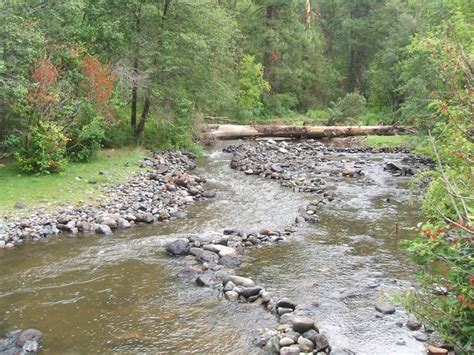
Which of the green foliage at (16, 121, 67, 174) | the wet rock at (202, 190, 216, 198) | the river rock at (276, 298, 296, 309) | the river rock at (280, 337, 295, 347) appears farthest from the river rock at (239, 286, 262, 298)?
the green foliage at (16, 121, 67, 174)

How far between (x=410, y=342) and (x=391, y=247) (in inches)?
182

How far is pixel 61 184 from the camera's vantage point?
15.4m

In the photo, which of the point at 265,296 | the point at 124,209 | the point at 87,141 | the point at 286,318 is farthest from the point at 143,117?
the point at 286,318

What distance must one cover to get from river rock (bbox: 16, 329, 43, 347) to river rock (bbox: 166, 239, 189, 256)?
422 centimetres

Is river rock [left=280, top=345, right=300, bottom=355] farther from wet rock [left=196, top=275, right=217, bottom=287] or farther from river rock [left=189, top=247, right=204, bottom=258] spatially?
river rock [left=189, top=247, right=204, bottom=258]

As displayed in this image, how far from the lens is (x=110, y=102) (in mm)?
19516

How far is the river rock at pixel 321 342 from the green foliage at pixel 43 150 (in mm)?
11573

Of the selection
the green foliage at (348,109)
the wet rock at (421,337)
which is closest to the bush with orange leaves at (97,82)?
the wet rock at (421,337)

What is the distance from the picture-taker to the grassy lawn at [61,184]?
14.0 meters

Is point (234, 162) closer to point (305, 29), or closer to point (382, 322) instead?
point (382, 322)

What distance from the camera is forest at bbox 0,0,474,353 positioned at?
5.54m

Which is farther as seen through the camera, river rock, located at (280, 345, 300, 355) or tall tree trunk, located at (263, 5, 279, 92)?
tall tree trunk, located at (263, 5, 279, 92)

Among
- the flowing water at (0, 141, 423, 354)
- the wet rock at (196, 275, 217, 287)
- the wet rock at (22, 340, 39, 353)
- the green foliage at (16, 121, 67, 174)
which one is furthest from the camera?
the green foliage at (16, 121, 67, 174)

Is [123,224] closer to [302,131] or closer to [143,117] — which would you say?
[143,117]
